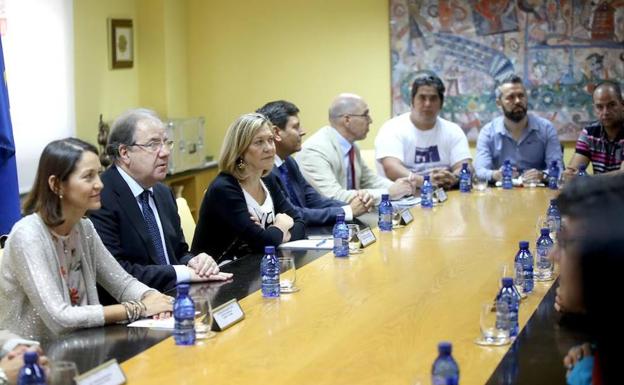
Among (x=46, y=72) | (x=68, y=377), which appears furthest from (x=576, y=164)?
(x=68, y=377)

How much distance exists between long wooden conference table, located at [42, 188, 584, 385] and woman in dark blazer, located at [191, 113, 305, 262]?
1.03ft

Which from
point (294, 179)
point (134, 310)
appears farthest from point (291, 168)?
point (134, 310)

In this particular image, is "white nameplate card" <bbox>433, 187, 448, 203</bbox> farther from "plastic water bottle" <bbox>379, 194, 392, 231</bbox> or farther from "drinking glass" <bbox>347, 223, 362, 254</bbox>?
"drinking glass" <bbox>347, 223, 362, 254</bbox>

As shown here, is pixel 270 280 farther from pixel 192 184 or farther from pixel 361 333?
pixel 192 184

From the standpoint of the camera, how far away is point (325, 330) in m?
3.02

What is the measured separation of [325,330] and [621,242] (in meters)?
1.57

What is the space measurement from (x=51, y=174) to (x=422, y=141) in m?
4.10

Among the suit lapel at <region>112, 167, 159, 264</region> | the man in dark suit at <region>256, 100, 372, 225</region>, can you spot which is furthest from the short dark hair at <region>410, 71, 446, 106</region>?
the suit lapel at <region>112, 167, 159, 264</region>

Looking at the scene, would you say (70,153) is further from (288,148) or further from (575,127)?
(575,127)

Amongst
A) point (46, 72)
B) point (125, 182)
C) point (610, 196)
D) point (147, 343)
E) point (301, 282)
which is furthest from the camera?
point (46, 72)

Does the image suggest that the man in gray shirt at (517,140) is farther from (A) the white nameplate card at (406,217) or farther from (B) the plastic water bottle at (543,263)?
(B) the plastic water bottle at (543,263)

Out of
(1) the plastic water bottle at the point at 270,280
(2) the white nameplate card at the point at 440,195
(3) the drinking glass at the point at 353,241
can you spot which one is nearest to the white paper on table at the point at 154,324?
(1) the plastic water bottle at the point at 270,280

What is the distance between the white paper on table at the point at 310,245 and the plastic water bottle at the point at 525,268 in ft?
3.33

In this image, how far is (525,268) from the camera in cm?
355
